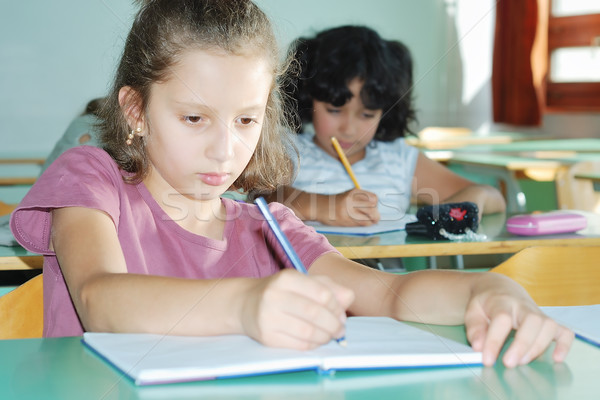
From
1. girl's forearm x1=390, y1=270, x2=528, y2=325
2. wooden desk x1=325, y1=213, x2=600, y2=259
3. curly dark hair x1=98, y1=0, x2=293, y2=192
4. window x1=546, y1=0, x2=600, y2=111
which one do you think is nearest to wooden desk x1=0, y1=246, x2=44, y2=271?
curly dark hair x1=98, y1=0, x2=293, y2=192

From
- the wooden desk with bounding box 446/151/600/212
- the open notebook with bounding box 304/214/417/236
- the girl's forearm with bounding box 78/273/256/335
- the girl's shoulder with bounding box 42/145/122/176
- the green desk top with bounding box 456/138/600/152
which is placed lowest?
the green desk top with bounding box 456/138/600/152

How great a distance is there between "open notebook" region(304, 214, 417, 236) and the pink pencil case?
0.76 ft

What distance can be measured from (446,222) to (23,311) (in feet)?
2.66

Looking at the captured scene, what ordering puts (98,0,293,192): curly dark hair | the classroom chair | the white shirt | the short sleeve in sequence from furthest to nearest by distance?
the classroom chair
the white shirt
(98,0,293,192): curly dark hair
the short sleeve

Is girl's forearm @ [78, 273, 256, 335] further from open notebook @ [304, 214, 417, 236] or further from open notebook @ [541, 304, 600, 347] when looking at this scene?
open notebook @ [304, 214, 417, 236]

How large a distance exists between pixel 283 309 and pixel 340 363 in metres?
0.07

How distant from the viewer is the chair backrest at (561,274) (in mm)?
1092

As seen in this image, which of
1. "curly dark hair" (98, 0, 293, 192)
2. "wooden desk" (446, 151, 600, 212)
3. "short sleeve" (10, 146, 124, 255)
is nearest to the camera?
"short sleeve" (10, 146, 124, 255)

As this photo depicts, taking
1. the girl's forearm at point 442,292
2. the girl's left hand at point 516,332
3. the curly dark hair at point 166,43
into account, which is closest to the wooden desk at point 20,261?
the curly dark hair at point 166,43

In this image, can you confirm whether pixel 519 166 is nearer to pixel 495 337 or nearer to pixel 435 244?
pixel 435 244

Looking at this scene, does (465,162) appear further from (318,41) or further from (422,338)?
(422,338)

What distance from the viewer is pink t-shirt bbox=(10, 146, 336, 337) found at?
907mm

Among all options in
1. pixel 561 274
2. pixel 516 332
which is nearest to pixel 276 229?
pixel 516 332

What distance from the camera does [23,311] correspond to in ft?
3.10
